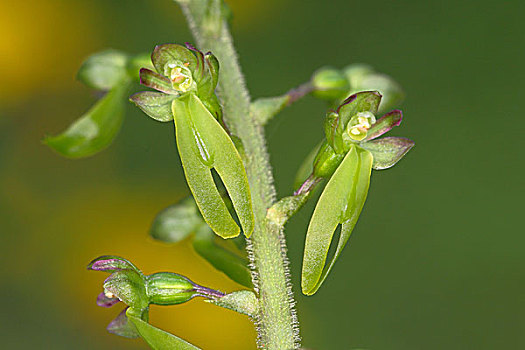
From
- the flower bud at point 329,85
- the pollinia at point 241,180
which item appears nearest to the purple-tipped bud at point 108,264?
the pollinia at point 241,180

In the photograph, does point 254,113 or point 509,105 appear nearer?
point 254,113

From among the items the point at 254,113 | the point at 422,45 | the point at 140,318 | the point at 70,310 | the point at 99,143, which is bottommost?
the point at 140,318

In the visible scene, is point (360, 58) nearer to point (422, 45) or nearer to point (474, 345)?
point (422, 45)

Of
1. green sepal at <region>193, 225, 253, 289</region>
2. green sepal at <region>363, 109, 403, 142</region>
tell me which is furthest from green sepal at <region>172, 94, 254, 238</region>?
green sepal at <region>363, 109, 403, 142</region>

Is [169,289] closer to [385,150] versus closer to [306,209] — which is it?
[385,150]

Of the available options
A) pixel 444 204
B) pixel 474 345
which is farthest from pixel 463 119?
pixel 474 345

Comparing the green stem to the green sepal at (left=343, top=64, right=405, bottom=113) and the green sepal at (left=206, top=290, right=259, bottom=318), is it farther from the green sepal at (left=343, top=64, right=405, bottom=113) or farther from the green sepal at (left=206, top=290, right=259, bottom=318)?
the green sepal at (left=343, top=64, right=405, bottom=113)
